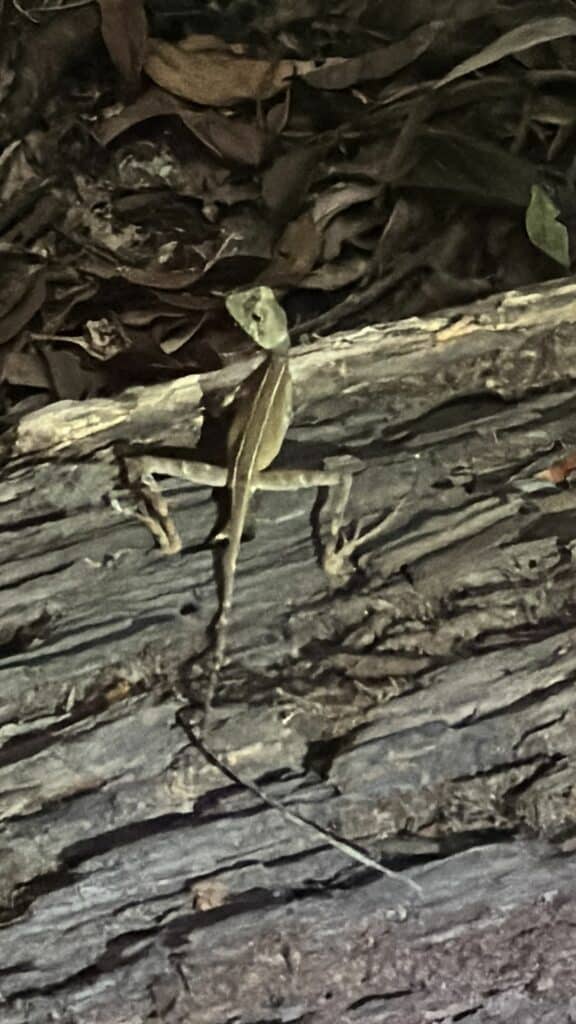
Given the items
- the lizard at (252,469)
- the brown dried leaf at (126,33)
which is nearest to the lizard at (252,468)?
the lizard at (252,469)

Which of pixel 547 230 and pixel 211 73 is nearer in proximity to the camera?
pixel 547 230

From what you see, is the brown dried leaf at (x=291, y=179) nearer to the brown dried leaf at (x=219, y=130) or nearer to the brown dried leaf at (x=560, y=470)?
the brown dried leaf at (x=219, y=130)

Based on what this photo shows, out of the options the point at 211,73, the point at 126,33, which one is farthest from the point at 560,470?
the point at 126,33

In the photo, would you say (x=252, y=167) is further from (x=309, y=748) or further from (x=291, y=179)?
(x=309, y=748)

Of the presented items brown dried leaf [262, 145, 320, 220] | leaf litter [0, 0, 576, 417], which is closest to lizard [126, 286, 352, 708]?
leaf litter [0, 0, 576, 417]

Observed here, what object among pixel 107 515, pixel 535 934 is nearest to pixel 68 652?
pixel 107 515

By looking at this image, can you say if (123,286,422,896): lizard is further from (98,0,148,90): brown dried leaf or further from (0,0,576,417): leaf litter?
(98,0,148,90): brown dried leaf
